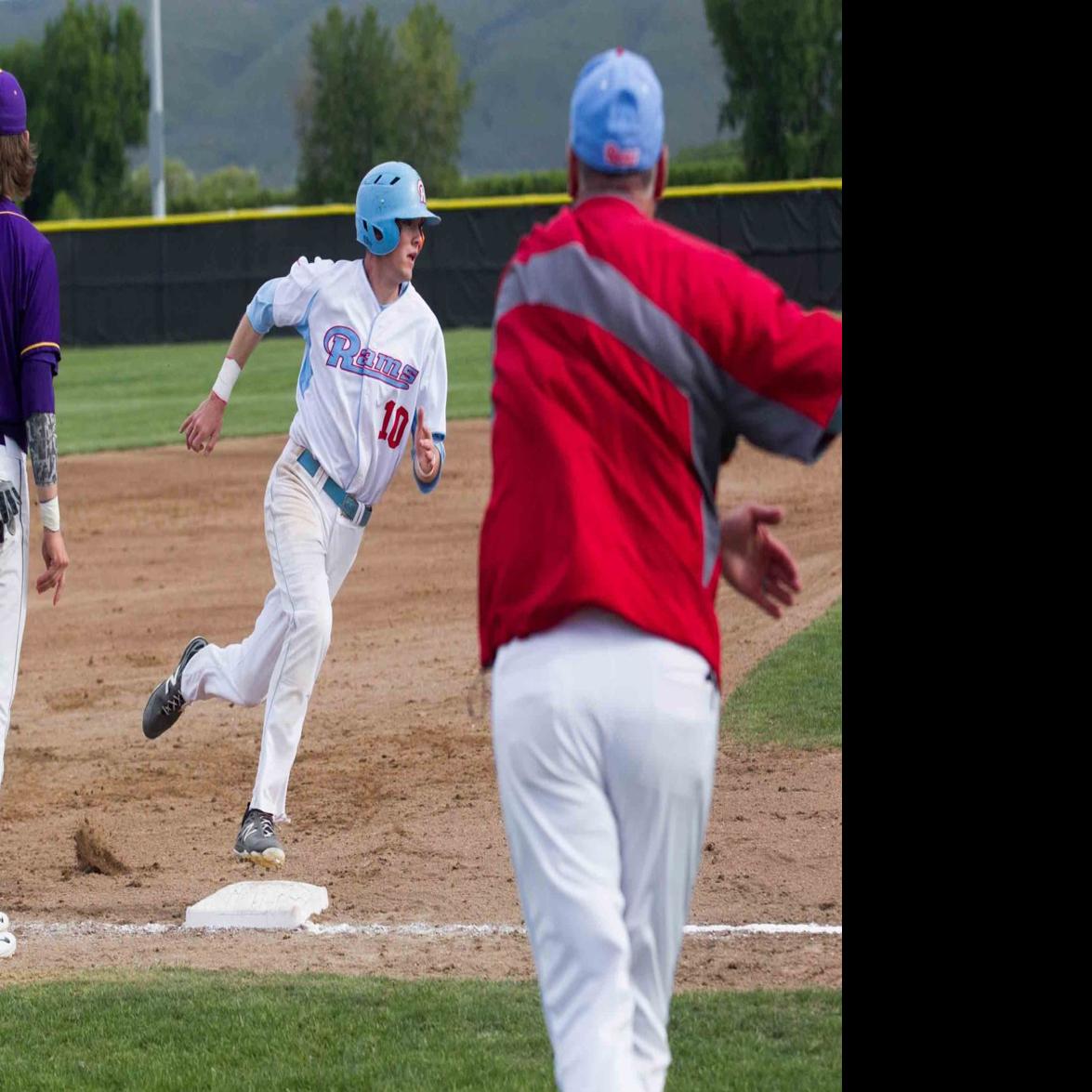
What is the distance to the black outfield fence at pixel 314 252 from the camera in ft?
87.6

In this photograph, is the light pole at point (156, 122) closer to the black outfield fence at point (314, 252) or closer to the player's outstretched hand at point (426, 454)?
the black outfield fence at point (314, 252)

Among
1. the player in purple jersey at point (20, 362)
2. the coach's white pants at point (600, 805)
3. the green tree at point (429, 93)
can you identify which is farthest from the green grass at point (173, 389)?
the green tree at point (429, 93)

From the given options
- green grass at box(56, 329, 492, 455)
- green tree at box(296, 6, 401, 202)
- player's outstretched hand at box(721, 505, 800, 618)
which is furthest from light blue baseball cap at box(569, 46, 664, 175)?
green tree at box(296, 6, 401, 202)

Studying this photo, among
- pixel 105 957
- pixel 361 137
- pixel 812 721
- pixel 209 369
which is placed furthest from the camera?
pixel 361 137

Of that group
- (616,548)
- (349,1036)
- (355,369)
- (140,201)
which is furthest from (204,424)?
(140,201)

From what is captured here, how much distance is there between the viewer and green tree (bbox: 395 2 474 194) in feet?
318

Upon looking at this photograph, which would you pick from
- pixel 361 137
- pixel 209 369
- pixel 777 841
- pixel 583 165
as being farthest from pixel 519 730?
pixel 361 137

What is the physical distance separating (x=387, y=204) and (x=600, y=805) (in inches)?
145

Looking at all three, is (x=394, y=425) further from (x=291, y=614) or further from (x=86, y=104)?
(x=86, y=104)

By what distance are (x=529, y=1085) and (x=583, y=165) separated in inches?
86.1

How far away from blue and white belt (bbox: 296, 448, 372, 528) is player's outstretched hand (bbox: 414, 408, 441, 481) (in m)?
0.27

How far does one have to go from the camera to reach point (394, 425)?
20.9ft
